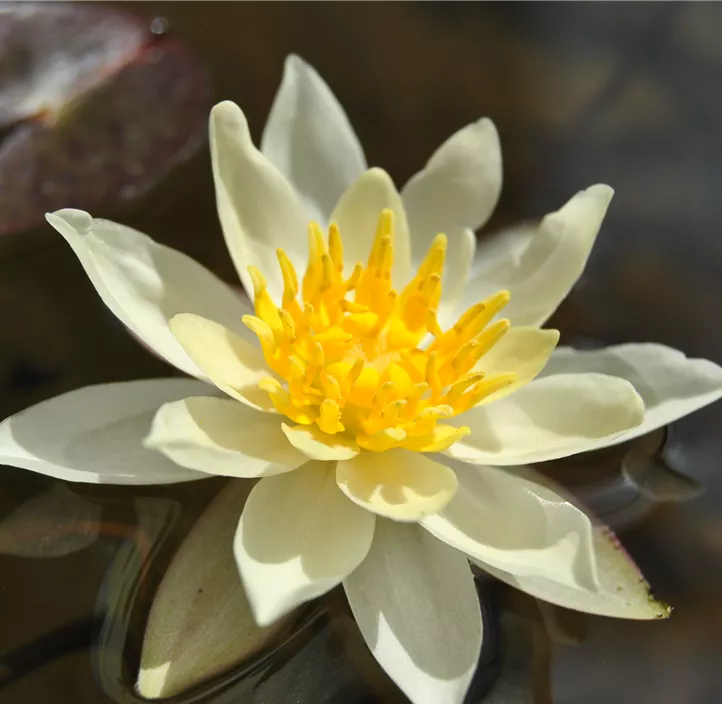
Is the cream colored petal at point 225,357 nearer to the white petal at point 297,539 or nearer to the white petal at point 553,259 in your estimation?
the white petal at point 297,539

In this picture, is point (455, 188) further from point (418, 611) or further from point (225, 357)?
point (418, 611)

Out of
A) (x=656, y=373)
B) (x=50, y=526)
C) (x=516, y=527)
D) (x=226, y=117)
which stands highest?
(x=226, y=117)

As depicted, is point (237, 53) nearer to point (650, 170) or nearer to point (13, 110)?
point (13, 110)

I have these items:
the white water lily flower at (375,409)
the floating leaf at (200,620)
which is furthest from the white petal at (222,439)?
the floating leaf at (200,620)

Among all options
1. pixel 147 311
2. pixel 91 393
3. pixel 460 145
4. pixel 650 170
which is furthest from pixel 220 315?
pixel 650 170

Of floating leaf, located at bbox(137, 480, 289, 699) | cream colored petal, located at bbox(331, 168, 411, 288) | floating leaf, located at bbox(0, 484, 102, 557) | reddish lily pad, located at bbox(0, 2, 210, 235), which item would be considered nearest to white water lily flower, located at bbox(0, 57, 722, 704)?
cream colored petal, located at bbox(331, 168, 411, 288)

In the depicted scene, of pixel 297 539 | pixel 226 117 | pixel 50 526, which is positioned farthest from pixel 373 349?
pixel 50 526
